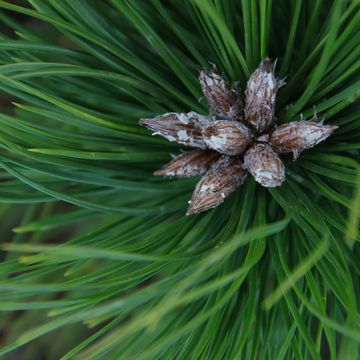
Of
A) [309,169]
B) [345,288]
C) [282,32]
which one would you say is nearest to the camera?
[345,288]

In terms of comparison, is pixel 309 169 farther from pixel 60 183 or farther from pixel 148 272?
pixel 60 183

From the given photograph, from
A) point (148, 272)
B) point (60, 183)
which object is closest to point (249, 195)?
point (148, 272)

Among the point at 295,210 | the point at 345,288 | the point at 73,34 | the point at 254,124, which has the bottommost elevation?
the point at 345,288

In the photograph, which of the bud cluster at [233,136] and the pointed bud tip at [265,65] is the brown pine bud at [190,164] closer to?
the bud cluster at [233,136]

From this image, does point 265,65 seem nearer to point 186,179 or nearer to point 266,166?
point 266,166

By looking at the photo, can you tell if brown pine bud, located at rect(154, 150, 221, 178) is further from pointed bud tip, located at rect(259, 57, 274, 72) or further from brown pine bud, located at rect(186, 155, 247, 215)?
pointed bud tip, located at rect(259, 57, 274, 72)

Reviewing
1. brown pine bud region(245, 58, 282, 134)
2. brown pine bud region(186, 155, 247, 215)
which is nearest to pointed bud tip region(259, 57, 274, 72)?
brown pine bud region(245, 58, 282, 134)

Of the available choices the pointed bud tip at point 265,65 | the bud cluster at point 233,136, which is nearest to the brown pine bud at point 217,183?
the bud cluster at point 233,136
